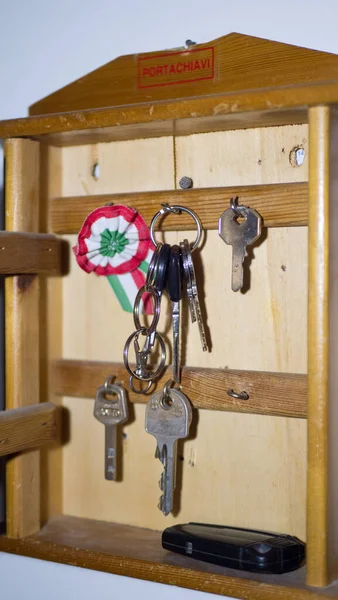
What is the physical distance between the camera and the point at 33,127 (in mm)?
981

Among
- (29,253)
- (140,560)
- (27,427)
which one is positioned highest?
(29,253)

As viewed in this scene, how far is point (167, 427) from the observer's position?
0.97m

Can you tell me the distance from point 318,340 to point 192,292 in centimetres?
17

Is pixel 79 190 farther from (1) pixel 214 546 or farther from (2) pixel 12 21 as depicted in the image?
(1) pixel 214 546

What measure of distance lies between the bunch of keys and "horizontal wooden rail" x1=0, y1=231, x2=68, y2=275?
14cm

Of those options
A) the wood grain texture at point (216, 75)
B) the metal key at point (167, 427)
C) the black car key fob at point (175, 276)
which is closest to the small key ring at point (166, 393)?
the metal key at point (167, 427)

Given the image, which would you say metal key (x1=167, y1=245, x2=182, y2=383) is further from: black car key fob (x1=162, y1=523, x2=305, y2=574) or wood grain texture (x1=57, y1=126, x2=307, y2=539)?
black car key fob (x1=162, y1=523, x2=305, y2=574)

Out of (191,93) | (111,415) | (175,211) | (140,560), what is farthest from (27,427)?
(191,93)

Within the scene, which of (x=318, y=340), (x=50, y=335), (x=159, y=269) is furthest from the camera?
(x=50, y=335)

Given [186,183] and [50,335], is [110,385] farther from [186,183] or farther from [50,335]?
[186,183]

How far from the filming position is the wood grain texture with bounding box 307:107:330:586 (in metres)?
0.84

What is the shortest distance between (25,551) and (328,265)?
0.51m

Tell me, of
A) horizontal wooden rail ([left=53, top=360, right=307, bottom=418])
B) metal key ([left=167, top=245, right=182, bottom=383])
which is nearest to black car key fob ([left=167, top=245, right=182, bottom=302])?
metal key ([left=167, top=245, right=182, bottom=383])

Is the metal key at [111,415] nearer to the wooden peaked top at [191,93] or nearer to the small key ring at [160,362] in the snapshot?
the small key ring at [160,362]
